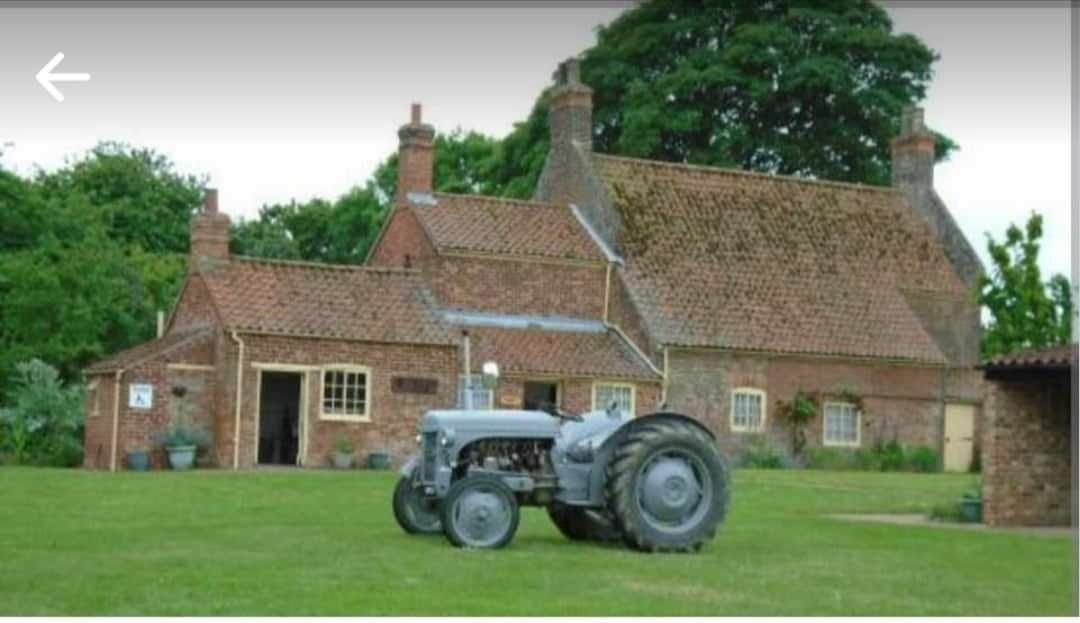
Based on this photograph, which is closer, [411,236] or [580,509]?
[580,509]

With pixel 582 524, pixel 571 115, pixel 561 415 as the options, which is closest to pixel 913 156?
pixel 571 115

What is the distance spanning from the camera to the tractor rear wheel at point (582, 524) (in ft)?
58.4

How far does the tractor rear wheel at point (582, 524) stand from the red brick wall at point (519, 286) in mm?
20475

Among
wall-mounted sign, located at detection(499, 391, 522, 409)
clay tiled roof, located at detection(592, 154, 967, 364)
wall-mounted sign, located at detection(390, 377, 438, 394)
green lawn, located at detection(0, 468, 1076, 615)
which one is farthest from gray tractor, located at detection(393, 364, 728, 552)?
clay tiled roof, located at detection(592, 154, 967, 364)

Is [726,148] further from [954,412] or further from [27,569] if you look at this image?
[27,569]

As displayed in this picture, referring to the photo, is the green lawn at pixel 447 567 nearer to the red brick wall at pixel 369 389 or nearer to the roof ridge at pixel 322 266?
the red brick wall at pixel 369 389

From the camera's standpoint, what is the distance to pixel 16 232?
47938 millimetres

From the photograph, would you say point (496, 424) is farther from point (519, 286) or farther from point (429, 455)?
point (519, 286)

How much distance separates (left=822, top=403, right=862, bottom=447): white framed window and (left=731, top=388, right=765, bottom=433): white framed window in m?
1.69

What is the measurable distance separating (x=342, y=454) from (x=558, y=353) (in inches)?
228

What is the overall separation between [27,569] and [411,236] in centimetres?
2630

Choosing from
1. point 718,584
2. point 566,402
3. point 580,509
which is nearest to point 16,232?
point 566,402

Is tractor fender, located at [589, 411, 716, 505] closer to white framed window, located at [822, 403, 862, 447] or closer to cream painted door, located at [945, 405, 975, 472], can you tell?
white framed window, located at [822, 403, 862, 447]

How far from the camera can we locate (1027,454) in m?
23.0
